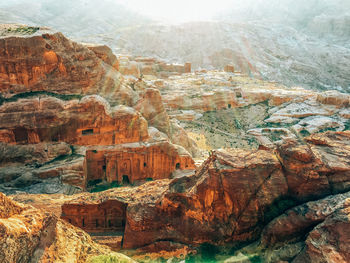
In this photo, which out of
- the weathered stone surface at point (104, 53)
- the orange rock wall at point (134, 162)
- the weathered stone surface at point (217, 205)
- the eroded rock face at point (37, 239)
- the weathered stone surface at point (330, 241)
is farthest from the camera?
the weathered stone surface at point (104, 53)

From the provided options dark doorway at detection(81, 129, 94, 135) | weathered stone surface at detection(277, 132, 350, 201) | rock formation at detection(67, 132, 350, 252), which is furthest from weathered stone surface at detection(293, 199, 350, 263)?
dark doorway at detection(81, 129, 94, 135)

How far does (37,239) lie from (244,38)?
99.4m

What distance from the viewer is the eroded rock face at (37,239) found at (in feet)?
14.9

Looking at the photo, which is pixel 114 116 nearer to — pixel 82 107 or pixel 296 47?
pixel 82 107

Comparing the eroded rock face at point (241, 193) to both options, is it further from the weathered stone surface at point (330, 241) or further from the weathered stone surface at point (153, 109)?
the weathered stone surface at point (153, 109)

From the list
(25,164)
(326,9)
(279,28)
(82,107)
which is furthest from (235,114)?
(326,9)

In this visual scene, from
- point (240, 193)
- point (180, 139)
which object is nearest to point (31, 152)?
point (180, 139)

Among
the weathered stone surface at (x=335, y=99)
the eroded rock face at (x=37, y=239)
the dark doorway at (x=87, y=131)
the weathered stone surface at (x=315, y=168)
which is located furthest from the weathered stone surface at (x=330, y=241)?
the weathered stone surface at (x=335, y=99)

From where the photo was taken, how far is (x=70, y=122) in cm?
1656

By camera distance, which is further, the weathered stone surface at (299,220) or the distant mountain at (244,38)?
the distant mountain at (244,38)

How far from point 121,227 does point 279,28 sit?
12024 centimetres

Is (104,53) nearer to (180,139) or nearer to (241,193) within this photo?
(180,139)

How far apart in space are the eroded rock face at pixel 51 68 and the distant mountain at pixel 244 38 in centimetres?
6014

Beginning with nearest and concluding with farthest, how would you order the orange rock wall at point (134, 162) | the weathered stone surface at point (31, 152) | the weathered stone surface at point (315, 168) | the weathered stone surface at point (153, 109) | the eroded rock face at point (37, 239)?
the eroded rock face at point (37, 239), the weathered stone surface at point (315, 168), the weathered stone surface at point (31, 152), the orange rock wall at point (134, 162), the weathered stone surface at point (153, 109)
